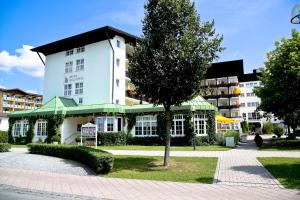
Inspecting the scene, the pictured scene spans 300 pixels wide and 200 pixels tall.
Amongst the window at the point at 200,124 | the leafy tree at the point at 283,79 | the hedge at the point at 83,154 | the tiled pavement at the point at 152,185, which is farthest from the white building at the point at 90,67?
the tiled pavement at the point at 152,185

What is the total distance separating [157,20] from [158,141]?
18157mm

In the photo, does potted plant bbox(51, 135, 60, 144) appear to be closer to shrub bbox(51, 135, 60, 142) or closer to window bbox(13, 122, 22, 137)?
shrub bbox(51, 135, 60, 142)

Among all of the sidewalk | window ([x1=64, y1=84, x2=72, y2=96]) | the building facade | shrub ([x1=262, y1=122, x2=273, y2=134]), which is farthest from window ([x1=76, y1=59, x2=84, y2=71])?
shrub ([x1=262, y1=122, x2=273, y2=134])

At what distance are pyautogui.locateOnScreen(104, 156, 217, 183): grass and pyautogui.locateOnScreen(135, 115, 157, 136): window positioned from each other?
1531cm

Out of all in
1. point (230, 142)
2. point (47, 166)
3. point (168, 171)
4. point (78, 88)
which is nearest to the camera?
point (168, 171)

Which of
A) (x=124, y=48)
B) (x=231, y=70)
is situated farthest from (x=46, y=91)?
(x=231, y=70)

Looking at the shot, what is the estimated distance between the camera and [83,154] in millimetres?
15500

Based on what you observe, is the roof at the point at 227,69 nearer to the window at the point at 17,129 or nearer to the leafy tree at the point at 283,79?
the leafy tree at the point at 283,79

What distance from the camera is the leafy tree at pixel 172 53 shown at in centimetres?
1349

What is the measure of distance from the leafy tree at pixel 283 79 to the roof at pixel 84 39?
1917 centimetres

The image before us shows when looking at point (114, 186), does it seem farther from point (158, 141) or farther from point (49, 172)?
point (158, 141)

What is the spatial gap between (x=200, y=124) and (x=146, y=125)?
6.45m

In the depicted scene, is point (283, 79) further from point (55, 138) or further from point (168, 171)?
point (55, 138)

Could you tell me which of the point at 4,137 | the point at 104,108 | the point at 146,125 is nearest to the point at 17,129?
the point at 4,137
